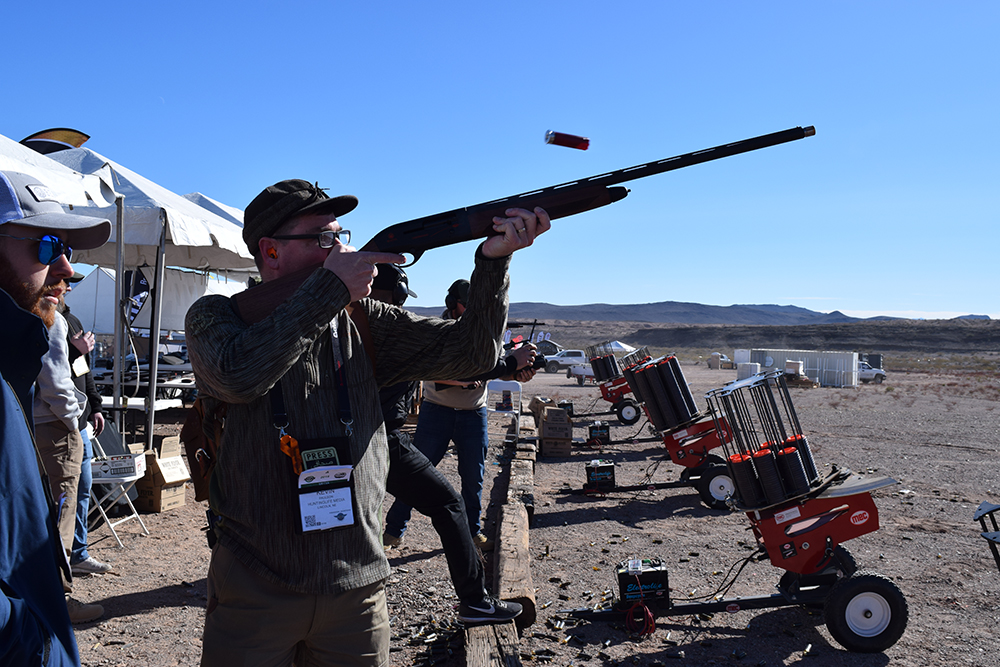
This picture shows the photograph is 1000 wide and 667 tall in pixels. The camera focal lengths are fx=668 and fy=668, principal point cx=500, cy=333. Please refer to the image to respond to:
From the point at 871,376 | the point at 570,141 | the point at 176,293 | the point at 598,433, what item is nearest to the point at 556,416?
the point at 598,433

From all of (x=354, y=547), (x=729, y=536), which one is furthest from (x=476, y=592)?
(x=729, y=536)

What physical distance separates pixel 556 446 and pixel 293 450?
10194 millimetres

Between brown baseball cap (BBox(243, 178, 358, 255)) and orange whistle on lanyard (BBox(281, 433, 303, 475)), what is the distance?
26.0 inches

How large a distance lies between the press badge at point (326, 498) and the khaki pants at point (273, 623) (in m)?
0.20

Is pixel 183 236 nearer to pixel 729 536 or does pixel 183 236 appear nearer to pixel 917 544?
pixel 729 536

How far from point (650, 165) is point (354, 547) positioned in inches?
79.9

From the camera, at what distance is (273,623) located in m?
1.85

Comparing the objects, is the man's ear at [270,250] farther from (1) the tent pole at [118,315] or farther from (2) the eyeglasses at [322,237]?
(1) the tent pole at [118,315]

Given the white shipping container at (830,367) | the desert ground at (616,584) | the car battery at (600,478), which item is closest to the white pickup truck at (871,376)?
the white shipping container at (830,367)

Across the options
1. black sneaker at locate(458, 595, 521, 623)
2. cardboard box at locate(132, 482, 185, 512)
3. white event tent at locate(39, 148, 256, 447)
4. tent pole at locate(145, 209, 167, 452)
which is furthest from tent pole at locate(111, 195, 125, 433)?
black sneaker at locate(458, 595, 521, 623)

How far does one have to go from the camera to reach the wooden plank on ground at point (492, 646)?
3650 millimetres

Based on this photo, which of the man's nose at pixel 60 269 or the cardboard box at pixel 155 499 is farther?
the cardboard box at pixel 155 499

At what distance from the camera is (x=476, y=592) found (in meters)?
3.89

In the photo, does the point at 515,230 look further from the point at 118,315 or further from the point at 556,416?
the point at 556,416
